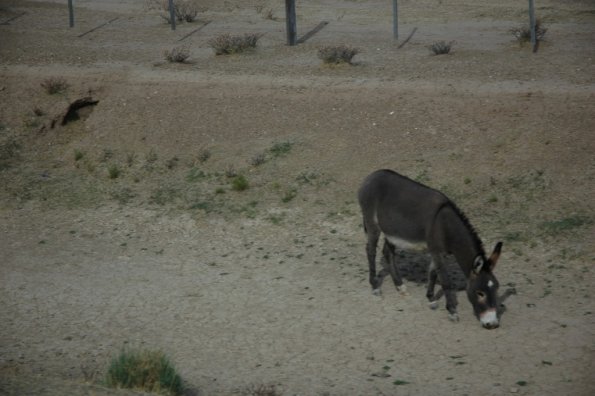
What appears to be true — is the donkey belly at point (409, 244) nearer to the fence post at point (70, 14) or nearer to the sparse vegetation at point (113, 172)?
the sparse vegetation at point (113, 172)

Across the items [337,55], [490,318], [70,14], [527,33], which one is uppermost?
[70,14]

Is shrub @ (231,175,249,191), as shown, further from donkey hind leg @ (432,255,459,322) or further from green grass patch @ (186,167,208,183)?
donkey hind leg @ (432,255,459,322)

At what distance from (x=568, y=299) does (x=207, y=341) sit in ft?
19.0

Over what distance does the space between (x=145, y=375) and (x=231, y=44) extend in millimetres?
16030

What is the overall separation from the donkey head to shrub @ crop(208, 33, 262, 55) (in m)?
14.6

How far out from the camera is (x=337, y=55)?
24312mm

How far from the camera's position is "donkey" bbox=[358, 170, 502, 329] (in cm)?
1330

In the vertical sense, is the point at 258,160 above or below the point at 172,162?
above

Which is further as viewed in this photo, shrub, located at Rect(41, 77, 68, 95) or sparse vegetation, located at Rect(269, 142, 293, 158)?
shrub, located at Rect(41, 77, 68, 95)

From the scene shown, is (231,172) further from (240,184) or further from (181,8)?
(181,8)

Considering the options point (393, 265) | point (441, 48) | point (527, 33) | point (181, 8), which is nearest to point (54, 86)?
point (181, 8)

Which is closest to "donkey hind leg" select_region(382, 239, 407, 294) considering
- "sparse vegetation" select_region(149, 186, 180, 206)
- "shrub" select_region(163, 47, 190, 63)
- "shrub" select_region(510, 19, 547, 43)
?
"sparse vegetation" select_region(149, 186, 180, 206)

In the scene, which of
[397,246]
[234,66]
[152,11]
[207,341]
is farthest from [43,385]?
[152,11]

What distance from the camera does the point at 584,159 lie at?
18641mm
